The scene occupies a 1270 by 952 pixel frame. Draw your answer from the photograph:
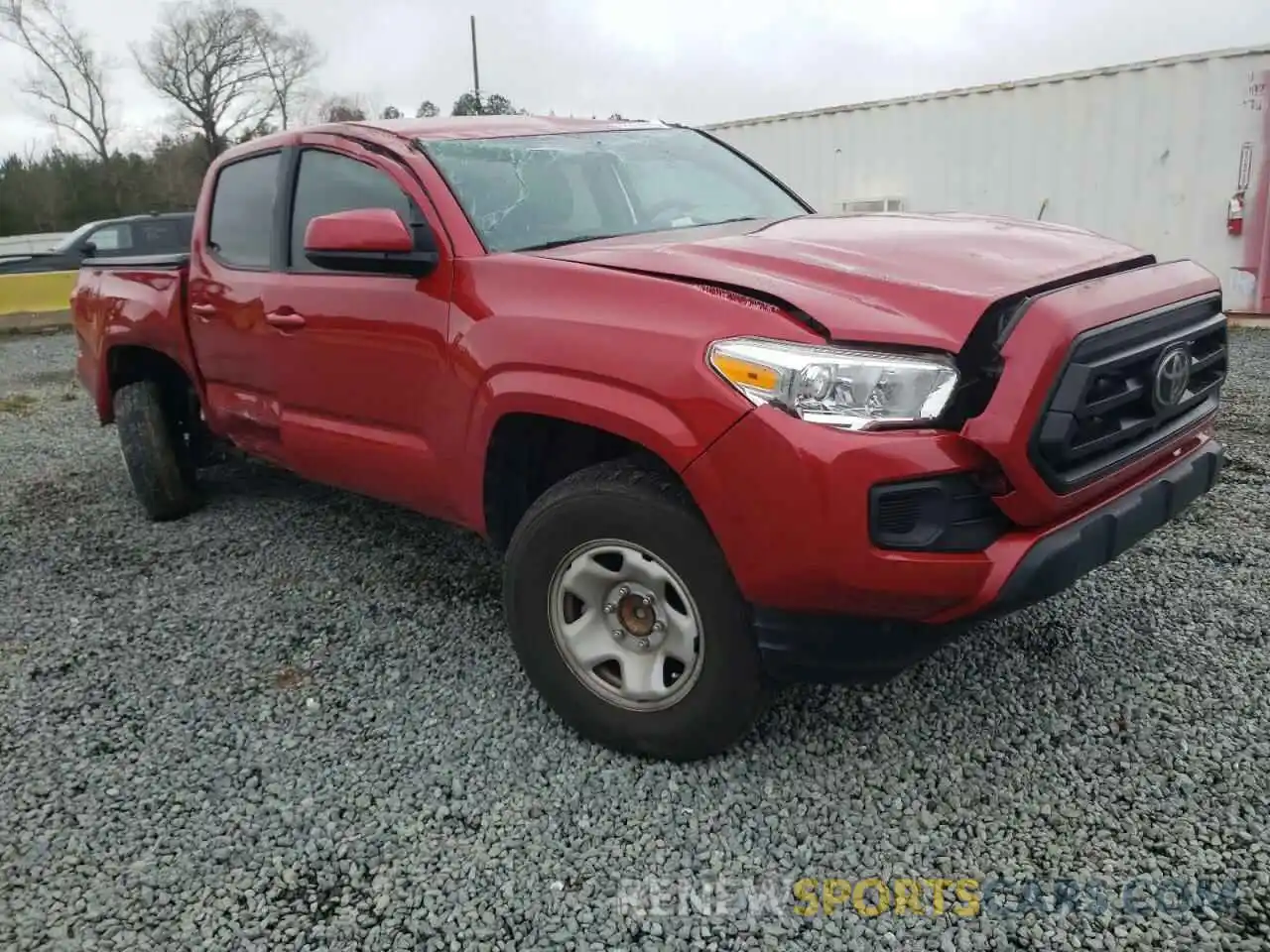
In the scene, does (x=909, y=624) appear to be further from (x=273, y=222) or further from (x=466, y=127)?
(x=273, y=222)

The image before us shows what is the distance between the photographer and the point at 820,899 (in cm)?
214

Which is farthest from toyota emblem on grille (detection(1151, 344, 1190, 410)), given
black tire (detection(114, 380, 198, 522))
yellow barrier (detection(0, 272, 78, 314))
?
yellow barrier (detection(0, 272, 78, 314))

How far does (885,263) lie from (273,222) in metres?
2.52

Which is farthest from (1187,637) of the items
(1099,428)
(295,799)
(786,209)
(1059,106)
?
(1059,106)

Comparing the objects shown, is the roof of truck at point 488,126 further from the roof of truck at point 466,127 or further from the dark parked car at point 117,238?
the dark parked car at point 117,238

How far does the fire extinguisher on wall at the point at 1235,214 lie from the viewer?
9148mm

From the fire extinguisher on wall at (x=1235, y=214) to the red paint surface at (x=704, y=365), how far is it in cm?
772

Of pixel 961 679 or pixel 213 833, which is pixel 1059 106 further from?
pixel 213 833

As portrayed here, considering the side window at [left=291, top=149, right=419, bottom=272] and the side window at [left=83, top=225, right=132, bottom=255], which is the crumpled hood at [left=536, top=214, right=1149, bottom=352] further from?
the side window at [left=83, top=225, right=132, bottom=255]

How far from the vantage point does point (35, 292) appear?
14281mm

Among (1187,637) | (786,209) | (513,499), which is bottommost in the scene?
(1187,637)

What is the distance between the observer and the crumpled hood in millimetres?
2162

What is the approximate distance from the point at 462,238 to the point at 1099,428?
6.03 ft

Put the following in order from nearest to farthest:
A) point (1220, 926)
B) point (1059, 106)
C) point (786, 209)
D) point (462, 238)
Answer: point (1220, 926) → point (462, 238) → point (786, 209) → point (1059, 106)
